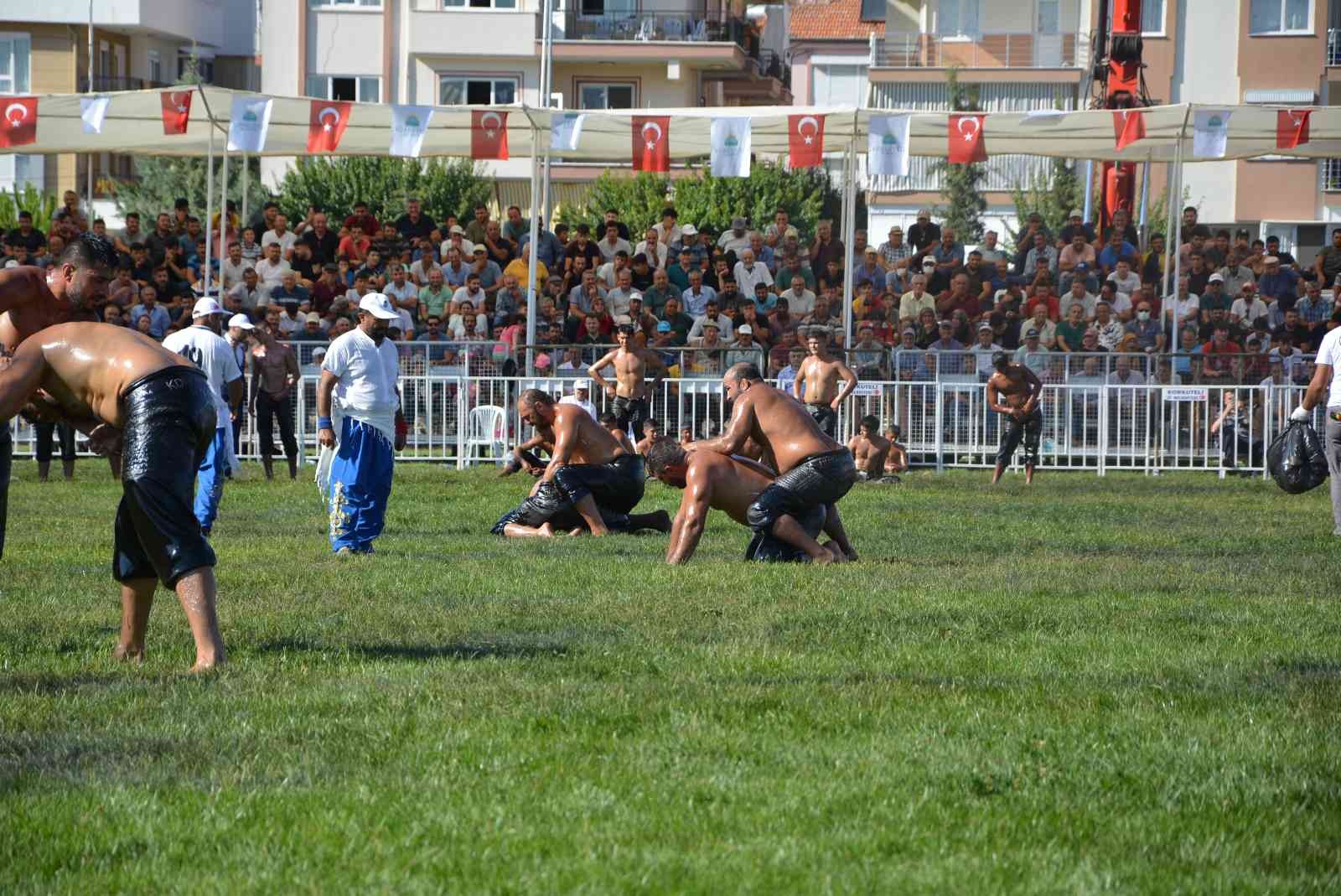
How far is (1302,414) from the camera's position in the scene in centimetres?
1410

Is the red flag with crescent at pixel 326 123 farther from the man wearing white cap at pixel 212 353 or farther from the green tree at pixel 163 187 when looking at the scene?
the green tree at pixel 163 187

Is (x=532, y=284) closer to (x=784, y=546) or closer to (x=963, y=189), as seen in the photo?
(x=784, y=546)

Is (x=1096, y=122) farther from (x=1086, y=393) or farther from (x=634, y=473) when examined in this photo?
(x=634, y=473)

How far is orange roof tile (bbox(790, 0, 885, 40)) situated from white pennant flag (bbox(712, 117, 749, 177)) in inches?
1962

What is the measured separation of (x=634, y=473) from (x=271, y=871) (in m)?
9.92

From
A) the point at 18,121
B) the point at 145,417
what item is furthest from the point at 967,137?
the point at 145,417

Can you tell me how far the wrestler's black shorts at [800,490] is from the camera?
37.5 feet

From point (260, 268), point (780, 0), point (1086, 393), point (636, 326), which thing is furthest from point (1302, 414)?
point (780, 0)

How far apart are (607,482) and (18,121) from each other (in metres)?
9.96

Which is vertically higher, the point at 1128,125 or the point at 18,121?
the point at 1128,125

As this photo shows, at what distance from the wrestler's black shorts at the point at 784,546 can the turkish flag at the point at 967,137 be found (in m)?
9.89

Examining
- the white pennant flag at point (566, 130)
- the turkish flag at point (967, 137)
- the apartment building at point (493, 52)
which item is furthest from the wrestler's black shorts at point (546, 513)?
the apartment building at point (493, 52)

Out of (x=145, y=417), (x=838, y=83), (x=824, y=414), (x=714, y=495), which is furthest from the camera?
(x=838, y=83)

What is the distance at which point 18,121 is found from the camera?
20578 millimetres
